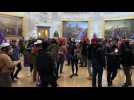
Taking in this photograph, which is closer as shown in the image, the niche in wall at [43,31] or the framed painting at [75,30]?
the niche in wall at [43,31]

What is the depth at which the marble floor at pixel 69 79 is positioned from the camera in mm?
10672

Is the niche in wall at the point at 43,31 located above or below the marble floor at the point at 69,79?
above

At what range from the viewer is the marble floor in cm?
1067

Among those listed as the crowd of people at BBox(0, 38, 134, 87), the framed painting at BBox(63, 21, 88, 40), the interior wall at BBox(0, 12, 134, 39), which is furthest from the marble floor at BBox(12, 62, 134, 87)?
the interior wall at BBox(0, 12, 134, 39)

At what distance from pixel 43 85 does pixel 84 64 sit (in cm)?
272

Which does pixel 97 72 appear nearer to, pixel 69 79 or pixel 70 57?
pixel 69 79

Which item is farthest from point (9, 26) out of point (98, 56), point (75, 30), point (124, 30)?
point (124, 30)

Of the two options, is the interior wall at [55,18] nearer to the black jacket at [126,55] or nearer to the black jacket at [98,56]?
the black jacket at [126,55]

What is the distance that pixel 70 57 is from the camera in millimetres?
12328

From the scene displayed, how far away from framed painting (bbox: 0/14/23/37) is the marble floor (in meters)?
1.40

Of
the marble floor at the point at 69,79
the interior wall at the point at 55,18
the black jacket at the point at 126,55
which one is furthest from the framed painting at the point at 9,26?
the black jacket at the point at 126,55

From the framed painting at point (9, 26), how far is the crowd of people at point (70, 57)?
1.31 ft
